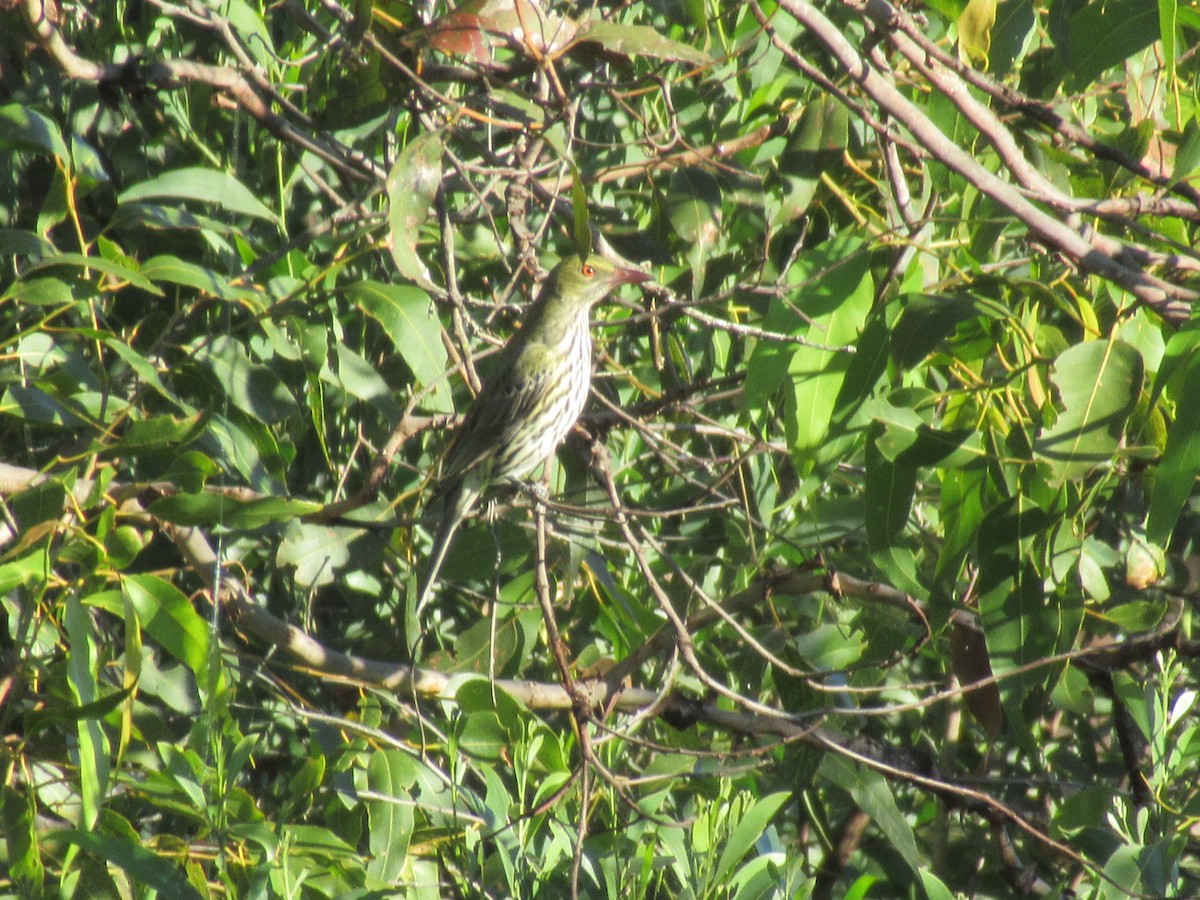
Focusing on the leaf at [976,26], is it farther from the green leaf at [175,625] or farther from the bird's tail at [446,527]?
the green leaf at [175,625]

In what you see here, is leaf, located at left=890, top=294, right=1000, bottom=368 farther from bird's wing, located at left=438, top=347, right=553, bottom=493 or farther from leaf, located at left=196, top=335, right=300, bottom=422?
leaf, located at left=196, top=335, right=300, bottom=422

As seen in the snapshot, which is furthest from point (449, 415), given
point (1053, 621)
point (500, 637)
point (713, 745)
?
point (1053, 621)

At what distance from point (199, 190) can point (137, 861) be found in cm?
172

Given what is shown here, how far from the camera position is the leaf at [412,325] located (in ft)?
11.0

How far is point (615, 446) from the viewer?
478 centimetres

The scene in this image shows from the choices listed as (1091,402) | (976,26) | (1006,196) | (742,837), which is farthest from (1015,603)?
(976,26)

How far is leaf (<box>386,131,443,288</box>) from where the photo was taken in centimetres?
282

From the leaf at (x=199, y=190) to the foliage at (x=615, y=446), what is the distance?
0.04 feet

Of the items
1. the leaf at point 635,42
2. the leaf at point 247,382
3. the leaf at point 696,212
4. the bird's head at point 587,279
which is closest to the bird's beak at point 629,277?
the bird's head at point 587,279

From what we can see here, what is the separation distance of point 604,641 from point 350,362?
5.95ft

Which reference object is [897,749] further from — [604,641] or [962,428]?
[962,428]

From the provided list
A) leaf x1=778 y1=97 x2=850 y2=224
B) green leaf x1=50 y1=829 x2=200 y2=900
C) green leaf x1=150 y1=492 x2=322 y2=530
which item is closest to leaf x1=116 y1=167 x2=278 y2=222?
green leaf x1=150 y1=492 x2=322 y2=530

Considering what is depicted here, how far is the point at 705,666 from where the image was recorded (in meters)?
4.49

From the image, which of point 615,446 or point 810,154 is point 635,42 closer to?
point 810,154
